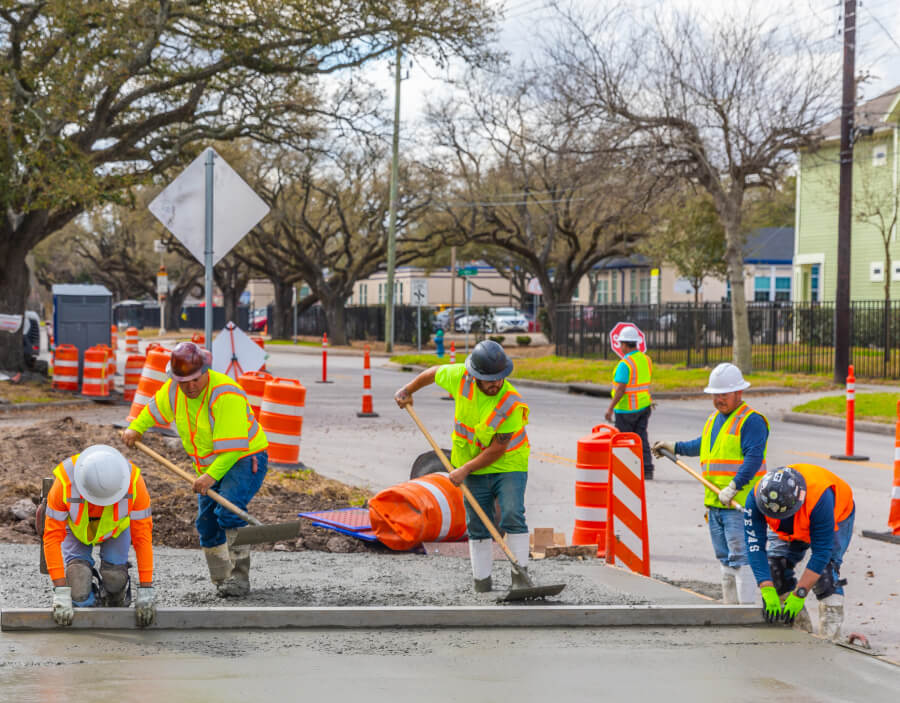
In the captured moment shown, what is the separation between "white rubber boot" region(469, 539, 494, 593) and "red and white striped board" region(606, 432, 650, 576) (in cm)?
144

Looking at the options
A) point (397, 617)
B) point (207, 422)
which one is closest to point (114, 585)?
point (207, 422)

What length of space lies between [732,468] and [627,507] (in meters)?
1.45

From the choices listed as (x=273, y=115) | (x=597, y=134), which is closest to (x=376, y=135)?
(x=273, y=115)

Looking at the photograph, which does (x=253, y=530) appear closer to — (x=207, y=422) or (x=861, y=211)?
(x=207, y=422)

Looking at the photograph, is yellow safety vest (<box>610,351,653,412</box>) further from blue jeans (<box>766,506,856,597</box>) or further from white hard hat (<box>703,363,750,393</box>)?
blue jeans (<box>766,506,856,597</box>)

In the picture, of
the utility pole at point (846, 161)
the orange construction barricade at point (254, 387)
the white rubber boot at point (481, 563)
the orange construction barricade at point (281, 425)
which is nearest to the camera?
the white rubber boot at point (481, 563)

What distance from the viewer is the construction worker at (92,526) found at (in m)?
5.60

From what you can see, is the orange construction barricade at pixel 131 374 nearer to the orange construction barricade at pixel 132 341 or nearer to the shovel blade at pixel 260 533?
the orange construction barricade at pixel 132 341

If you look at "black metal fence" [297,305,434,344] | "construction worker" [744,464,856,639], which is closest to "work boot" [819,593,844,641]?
"construction worker" [744,464,856,639]

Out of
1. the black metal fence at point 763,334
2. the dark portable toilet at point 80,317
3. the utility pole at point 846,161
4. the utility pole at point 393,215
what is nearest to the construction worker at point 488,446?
the utility pole at point 846,161

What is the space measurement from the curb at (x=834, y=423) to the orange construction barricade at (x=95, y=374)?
1195 centimetres

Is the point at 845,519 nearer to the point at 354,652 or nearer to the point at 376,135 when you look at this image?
the point at 354,652

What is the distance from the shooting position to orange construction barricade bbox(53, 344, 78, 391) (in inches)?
868

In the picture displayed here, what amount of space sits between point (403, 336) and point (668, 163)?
91.1ft
